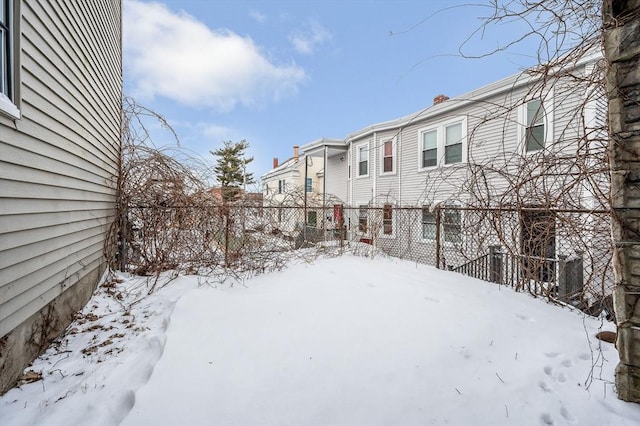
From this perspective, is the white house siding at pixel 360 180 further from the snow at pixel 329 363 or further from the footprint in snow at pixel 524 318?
the footprint in snow at pixel 524 318

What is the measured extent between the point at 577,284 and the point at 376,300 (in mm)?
3068

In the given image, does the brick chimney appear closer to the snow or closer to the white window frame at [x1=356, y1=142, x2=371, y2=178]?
the white window frame at [x1=356, y1=142, x2=371, y2=178]

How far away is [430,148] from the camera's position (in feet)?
32.3

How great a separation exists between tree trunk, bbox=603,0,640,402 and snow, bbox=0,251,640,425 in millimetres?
337

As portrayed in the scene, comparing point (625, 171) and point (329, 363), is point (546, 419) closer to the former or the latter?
point (329, 363)

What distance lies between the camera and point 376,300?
3486mm

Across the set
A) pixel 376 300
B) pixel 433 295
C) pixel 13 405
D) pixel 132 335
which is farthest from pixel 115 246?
pixel 433 295

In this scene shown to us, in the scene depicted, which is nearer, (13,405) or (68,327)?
(13,405)

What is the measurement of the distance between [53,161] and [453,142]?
9227 mm

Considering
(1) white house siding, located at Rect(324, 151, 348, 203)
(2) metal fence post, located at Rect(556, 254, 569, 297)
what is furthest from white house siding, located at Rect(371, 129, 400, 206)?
(2) metal fence post, located at Rect(556, 254, 569, 297)

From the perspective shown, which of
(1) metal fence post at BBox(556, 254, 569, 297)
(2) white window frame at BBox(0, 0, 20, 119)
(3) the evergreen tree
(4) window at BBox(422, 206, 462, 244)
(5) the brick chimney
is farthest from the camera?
(3) the evergreen tree

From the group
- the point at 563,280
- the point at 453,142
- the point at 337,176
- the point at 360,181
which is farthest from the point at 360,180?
the point at 563,280

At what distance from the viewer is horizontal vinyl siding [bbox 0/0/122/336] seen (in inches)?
86.7

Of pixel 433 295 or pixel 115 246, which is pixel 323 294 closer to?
pixel 433 295
